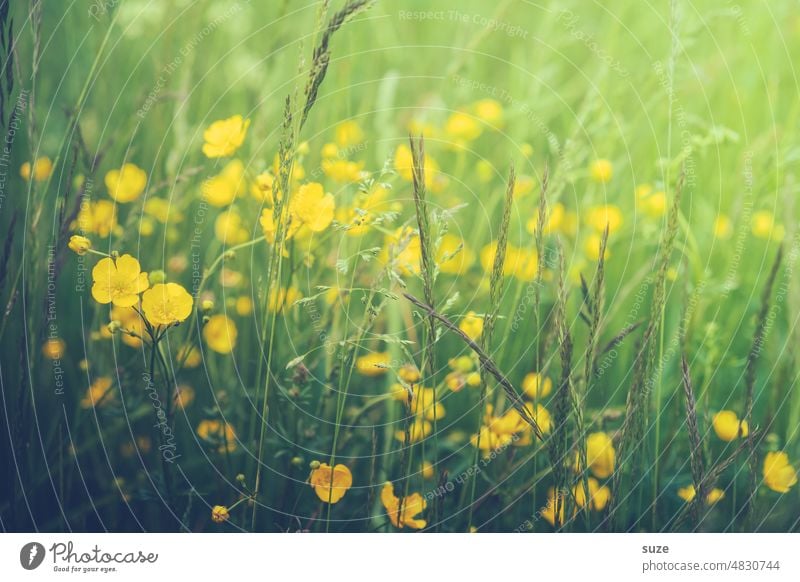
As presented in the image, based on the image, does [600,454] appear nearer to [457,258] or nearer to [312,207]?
[457,258]

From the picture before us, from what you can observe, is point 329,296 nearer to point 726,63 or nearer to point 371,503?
point 371,503

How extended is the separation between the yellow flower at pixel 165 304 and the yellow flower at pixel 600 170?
2.55 ft

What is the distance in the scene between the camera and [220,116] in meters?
1.40

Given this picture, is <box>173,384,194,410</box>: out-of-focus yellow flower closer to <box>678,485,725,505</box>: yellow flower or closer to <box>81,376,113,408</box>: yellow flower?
<box>81,376,113,408</box>: yellow flower

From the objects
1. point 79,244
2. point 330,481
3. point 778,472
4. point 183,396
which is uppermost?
point 79,244

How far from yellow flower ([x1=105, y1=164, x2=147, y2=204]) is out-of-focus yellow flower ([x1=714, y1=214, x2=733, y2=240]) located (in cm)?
103

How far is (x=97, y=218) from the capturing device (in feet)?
3.95

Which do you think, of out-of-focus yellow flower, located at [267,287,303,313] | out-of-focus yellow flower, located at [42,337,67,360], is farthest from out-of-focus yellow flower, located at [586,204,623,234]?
out-of-focus yellow flower, located at [42,337,67,360]

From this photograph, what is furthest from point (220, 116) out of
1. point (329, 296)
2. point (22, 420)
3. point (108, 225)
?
point (22, 420)

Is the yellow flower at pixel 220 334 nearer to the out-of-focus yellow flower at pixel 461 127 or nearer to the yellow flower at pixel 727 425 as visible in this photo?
the out-of-focus yellow flower at pixel 461 127
